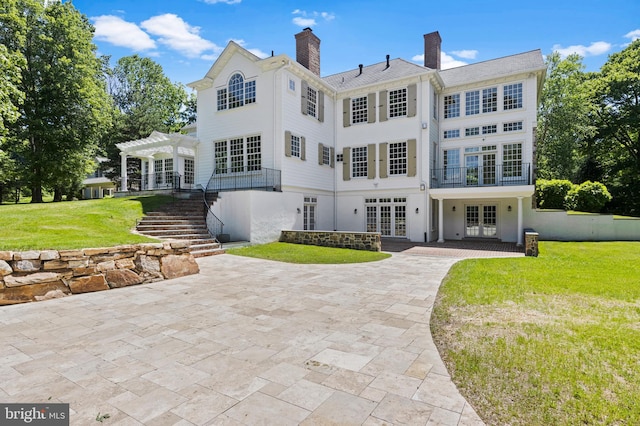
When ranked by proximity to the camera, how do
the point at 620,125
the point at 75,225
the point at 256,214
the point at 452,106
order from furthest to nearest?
1. the point at 620,125
2. the point at 452,106
3. the point at 256,214
4. the point at 75,225

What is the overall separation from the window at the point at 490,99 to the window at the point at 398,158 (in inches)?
180

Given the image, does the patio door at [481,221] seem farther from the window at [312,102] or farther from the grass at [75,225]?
the grass at [75,225]

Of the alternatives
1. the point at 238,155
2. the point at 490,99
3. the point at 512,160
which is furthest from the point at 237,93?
the point at 512,160

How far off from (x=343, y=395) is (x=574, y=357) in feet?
8.17

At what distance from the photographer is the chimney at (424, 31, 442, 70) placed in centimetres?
1902

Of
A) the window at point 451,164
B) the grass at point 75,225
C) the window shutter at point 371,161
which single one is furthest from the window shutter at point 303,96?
the window at point 451,164

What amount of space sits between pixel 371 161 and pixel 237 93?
7.54m

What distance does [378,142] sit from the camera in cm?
1773

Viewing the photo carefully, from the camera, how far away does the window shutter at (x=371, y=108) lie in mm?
17875

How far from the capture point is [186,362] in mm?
Answer: 3504

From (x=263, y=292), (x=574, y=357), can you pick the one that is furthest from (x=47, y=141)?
(x=574, y=357)

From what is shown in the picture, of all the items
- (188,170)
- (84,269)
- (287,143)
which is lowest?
(84,269)

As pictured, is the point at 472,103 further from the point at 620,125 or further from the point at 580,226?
the point at 620,125

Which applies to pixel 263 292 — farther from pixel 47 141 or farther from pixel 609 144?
pixel 609 144
